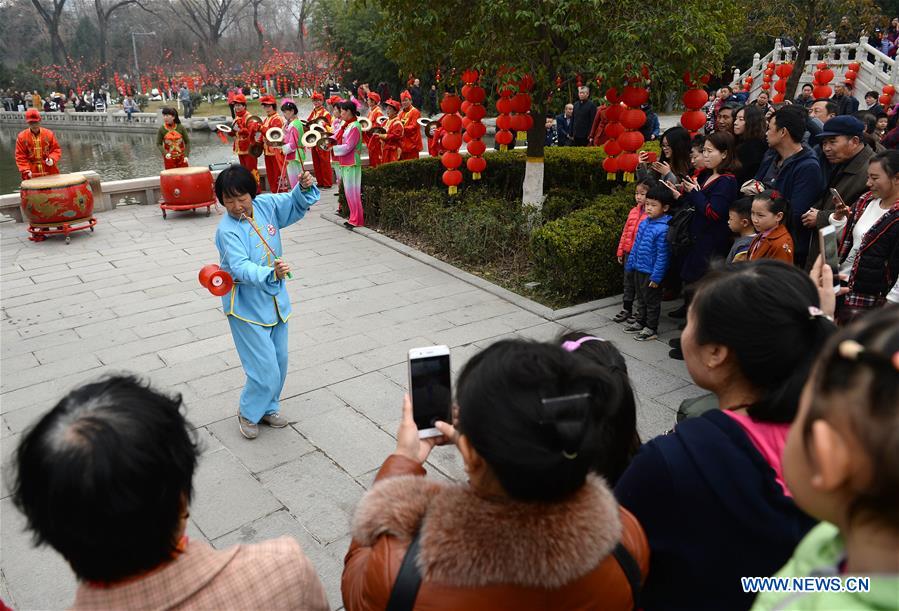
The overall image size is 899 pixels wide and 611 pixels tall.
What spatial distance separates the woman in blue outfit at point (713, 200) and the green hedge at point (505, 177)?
3.78 m

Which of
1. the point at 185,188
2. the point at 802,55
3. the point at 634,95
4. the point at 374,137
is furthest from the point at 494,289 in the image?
the point at 802,55

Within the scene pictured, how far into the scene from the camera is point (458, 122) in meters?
8.39

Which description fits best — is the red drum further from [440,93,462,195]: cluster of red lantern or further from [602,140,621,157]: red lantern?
[602,140,621,157]: red lantern

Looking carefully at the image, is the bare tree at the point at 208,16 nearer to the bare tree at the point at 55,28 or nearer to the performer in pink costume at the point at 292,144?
the bare tree at the point at 55,28

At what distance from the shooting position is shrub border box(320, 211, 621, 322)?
5.75 metres

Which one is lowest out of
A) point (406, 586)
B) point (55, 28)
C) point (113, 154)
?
point (113, 154)

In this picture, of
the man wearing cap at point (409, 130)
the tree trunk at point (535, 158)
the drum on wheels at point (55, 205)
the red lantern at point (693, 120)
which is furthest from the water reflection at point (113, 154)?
the red lantern at point (693, 120)

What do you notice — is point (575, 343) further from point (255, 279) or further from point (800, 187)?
point (800, 187)

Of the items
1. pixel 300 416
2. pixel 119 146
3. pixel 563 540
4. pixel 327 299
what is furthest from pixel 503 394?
pixel 119 146

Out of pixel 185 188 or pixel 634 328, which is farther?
pixel 185 188

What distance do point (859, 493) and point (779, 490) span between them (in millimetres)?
623

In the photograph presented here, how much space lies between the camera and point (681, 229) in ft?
16.1

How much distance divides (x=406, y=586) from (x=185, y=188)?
9.35 meters

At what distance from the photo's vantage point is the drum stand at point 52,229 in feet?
27.7
